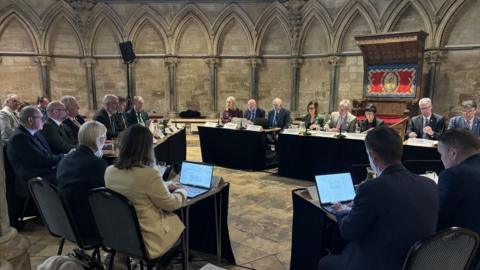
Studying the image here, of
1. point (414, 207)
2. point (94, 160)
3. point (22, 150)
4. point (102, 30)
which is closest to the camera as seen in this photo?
Result: point (414, 207)

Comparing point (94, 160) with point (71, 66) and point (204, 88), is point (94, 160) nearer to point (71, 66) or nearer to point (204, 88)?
point (204, 88)

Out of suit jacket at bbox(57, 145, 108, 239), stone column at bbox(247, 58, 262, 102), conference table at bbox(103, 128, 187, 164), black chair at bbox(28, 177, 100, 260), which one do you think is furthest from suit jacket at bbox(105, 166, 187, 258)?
stone column at bbox(247, 58, 262, 102)

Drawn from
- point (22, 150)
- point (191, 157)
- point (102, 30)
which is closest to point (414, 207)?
point (22, 150)

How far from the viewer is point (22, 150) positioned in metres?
3.23

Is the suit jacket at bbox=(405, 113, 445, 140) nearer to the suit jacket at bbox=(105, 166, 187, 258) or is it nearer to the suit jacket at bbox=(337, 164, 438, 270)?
the suit jacket at bbox=(337, 164, 438, 270)

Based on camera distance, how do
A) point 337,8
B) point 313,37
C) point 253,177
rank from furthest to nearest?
1. point 313,37
2. point 337,8
3. point 253,177

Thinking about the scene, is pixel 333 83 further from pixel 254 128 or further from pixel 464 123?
pixel 464 123

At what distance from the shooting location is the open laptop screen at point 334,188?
7.51 ft

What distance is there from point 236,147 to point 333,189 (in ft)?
13.0

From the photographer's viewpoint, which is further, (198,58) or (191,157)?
(198,58)

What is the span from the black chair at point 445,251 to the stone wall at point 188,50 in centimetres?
773

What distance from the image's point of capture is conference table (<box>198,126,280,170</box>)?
6.07 metres

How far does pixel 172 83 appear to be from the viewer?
33.5ft

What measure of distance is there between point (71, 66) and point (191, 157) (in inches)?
210
